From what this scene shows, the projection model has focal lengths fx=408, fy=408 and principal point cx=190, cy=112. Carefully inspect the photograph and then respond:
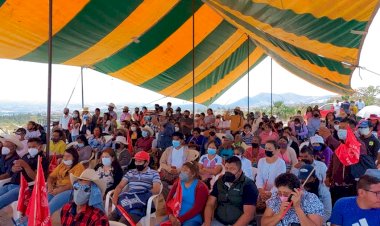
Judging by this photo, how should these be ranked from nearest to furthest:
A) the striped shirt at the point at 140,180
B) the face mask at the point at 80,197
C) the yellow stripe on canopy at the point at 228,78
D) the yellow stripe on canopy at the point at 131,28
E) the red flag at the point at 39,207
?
the red flag at the point at 39,207 → the face mask at the point at 80,197 → the striped shirt at the point at 140,180 → the yellow stripe on canopy at the point at 131,28 → the yellow stripe on canopy at the point at 228,78

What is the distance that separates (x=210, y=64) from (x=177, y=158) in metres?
6.12

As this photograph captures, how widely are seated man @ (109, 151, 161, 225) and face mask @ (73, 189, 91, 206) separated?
95cm

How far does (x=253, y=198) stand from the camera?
11.6 feet

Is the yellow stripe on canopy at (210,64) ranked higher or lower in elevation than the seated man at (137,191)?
higher

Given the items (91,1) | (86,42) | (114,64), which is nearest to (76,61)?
(114,64)

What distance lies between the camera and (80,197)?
303 cm

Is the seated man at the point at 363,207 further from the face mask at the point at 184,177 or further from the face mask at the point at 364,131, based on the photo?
the face mask at the point at 364,131

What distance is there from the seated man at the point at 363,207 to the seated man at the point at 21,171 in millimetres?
3251

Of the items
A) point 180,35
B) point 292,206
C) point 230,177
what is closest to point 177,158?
point 230,177

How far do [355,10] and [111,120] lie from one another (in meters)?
6.77

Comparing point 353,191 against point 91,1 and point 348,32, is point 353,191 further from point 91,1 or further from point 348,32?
point 91,1

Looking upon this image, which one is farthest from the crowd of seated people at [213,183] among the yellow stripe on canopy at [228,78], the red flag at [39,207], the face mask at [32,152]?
the yellow stripe on canopy at [228,78]

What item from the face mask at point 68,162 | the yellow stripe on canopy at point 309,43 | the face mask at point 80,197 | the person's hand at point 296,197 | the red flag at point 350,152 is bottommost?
the face mask at point 80,197

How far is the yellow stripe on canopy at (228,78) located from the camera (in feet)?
43.2
